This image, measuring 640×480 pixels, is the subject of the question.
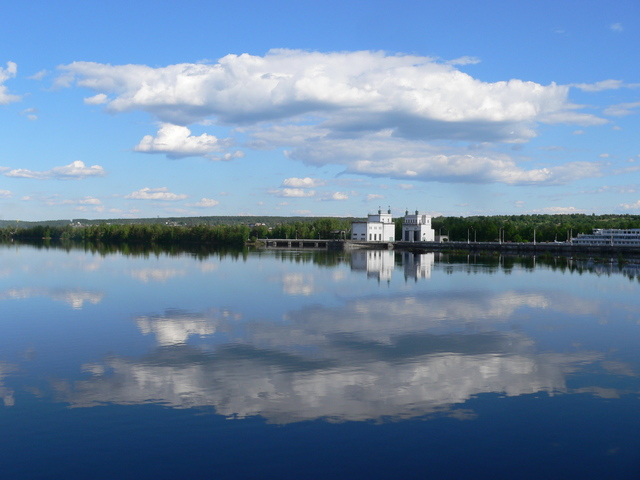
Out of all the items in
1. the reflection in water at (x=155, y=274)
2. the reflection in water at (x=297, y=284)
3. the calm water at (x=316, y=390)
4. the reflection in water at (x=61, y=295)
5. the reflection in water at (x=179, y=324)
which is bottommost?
the calm water at (x=316, y=390)

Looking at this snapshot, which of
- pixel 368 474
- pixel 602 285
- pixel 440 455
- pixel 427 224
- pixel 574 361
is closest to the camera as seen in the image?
pixel 368 474

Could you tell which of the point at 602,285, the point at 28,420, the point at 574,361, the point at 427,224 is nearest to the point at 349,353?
the point at 574,361

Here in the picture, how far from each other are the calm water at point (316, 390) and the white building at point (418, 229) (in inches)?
4675

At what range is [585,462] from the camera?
1280 cm

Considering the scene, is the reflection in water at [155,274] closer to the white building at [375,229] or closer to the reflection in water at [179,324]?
the reflection in water at [179,324]

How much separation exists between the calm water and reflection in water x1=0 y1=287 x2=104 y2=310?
61.3 inches

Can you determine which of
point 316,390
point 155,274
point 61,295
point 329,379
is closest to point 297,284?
point 155,274

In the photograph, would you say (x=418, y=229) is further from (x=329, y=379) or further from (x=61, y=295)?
(x=329, y=379)

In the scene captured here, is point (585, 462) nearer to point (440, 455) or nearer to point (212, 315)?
point (440, 455)

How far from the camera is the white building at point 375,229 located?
15500 centimetres

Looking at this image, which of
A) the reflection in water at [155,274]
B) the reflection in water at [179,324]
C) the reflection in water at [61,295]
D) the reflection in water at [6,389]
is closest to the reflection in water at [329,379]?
the reflection in water at [6,389]

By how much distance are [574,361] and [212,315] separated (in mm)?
18737

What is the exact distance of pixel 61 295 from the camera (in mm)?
39312

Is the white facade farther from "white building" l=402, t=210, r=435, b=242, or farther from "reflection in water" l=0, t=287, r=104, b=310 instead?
"reflection in water" l=0, t=287, r=104, b=310
